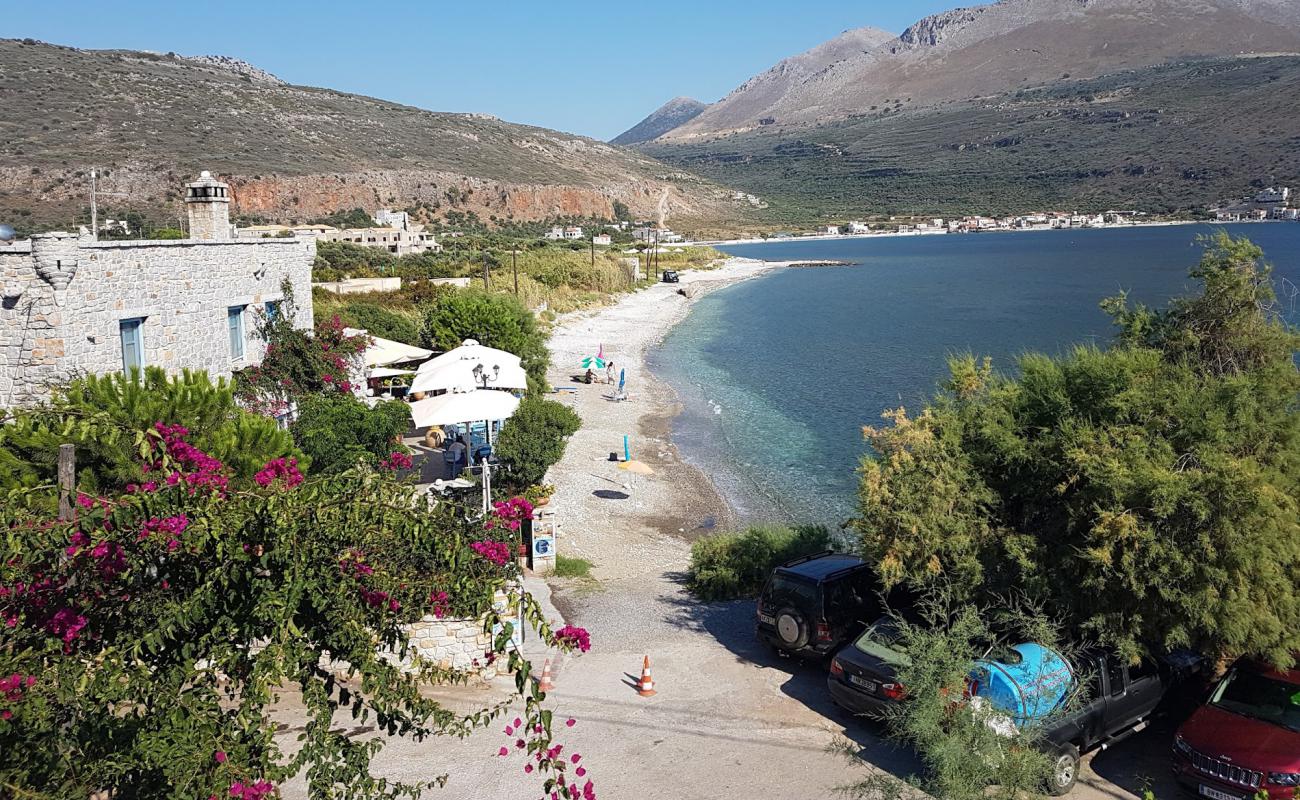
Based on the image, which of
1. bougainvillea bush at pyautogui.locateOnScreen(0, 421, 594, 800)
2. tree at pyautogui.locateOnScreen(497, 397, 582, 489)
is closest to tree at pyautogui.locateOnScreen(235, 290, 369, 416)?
tree at pyautogui.locateOnScreen(497, 397, 582, 489)

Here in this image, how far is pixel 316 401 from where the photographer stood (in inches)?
647

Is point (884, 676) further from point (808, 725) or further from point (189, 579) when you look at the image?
point (189, 579)

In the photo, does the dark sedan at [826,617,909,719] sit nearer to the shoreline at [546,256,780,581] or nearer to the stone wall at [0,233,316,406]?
the shoreline at [546,256,780,581]

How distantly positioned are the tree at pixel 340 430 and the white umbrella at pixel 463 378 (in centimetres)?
124

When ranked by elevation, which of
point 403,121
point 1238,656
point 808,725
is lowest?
point 808,725

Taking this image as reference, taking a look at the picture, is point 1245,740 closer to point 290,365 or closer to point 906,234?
point 290,365

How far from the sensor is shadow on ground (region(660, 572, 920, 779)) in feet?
28.0

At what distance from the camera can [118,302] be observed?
12.8 m

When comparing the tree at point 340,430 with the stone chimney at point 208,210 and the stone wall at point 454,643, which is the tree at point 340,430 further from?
the stone wall at point 454,643

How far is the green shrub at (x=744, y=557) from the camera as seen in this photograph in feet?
42.7

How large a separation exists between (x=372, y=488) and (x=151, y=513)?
3.28ft

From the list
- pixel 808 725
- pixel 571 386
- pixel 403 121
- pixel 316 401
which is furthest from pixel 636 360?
pixel 403 121

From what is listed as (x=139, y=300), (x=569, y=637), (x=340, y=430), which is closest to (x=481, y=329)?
(x=340, y=430)

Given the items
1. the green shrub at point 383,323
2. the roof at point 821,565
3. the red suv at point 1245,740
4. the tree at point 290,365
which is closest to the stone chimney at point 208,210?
the tree at point 290,365
